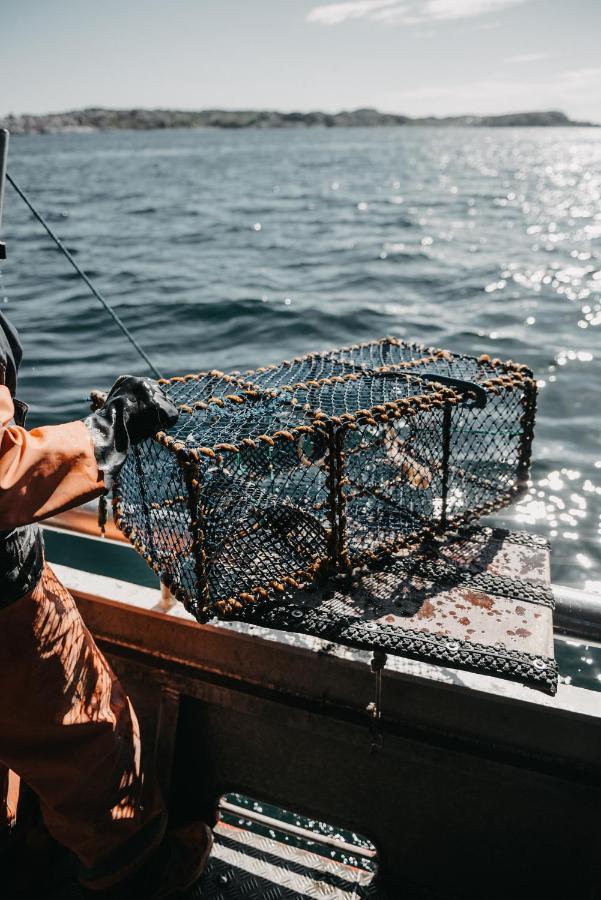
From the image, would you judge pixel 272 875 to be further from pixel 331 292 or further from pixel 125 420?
pixel 331 292

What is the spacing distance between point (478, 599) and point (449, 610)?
0.44ft

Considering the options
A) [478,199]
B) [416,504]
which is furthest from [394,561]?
[478,199]

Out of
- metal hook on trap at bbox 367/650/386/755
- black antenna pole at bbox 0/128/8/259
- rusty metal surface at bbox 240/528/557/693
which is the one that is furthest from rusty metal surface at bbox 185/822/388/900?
black antenna pole at bbox 0/128/8/259

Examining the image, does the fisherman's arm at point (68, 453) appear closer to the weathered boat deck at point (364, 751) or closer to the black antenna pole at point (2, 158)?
the black antenna pole at point (2, 158)

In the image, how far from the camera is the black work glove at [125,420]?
6.55 feet

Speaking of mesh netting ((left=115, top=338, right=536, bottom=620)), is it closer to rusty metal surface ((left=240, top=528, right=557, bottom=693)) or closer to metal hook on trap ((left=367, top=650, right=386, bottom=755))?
rusty metal surface ((left=240, top=528, right=557, bottom=693))

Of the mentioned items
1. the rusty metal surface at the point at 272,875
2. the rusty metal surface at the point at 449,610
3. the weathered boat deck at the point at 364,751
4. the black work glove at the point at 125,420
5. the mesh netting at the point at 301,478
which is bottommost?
the rusty metal surface at the point at 272,875

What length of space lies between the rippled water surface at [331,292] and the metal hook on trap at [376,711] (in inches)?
129

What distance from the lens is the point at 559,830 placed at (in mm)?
2512

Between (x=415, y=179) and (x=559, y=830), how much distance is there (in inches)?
1671

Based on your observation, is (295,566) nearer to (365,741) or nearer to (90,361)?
(365,741)

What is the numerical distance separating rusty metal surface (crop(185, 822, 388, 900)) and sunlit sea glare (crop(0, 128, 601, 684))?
3150 mm

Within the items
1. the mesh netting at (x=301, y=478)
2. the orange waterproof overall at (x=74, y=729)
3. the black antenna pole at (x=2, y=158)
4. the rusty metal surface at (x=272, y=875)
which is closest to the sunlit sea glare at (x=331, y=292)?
the mesh netting at (x=301, y=478)

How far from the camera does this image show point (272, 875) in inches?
114
